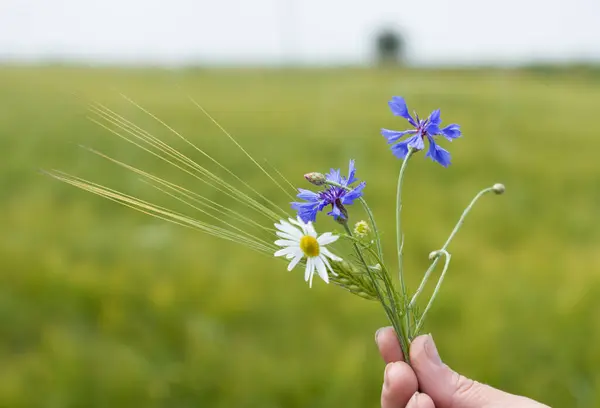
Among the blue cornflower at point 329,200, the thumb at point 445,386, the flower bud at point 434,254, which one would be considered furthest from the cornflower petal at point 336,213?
the thumb at point 445,386

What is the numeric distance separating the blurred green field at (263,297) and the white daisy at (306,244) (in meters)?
0.27

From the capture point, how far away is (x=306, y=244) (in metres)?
0.61

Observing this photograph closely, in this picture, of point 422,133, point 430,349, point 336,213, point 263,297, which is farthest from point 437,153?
point 263,297

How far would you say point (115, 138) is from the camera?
231 inches

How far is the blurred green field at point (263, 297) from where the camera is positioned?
1.90 m

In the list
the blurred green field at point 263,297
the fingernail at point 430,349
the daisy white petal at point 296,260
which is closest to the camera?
the daisy white petal at point 296,260

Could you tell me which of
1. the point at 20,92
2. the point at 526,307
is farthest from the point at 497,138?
the point at 20,92

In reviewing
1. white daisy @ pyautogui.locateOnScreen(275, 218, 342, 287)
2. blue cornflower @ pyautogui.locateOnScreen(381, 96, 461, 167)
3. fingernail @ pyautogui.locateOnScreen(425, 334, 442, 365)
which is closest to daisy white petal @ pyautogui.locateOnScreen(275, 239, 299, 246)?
white daisy @ pyautogui.locateOnScreen(275, 218, 342, 287)

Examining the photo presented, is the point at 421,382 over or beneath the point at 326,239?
beneath

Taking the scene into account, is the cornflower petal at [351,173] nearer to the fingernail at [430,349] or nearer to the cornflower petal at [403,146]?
the cornflower petal at [403,146]

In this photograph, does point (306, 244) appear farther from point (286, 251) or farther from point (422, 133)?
point (422, 133)

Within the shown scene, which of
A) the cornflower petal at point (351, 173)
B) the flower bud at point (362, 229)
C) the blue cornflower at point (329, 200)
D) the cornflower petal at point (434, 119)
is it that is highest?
the cornflower petal at point (434, 119)

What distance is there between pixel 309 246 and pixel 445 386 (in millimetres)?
356

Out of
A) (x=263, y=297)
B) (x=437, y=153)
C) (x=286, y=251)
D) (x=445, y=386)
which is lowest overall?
(x=445, y=386)
